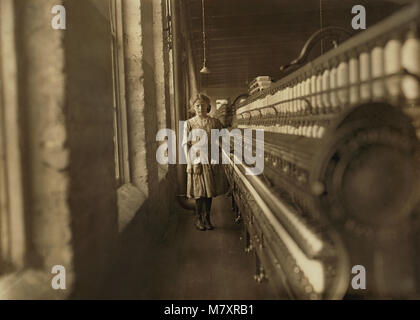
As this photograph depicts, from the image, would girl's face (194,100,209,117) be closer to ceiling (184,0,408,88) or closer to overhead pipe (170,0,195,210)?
overhead pipe (170,0,195,210)

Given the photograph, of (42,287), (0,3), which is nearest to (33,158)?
(42,287)

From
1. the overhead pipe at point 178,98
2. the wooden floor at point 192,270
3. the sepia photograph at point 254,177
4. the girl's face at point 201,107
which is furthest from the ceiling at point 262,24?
the sepia photograph at point 254,177

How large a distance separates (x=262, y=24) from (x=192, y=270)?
8097 mm

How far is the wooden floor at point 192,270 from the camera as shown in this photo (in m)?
3.04

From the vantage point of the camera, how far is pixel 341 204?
138 cm

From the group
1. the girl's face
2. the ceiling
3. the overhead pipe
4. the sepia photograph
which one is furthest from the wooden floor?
the ceiling

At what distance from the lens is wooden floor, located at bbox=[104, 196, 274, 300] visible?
3.04m

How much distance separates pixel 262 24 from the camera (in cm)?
975

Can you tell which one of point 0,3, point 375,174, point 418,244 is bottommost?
point 418,244

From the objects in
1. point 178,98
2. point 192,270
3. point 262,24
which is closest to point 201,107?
point 178,98

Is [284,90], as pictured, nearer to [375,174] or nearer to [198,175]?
[375,174]

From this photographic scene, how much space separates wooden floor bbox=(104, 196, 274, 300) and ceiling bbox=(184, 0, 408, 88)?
19.6ft

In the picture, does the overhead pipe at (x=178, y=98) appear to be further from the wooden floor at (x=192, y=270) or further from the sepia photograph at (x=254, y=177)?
the sepia photograph at (x=254, y=177)

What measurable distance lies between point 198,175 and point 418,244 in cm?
361
